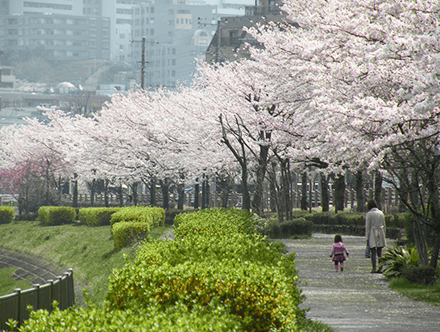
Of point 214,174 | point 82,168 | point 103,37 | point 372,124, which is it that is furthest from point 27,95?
point 372,124

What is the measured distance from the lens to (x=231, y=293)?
15.6 feet

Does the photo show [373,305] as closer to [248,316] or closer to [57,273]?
[248,316]

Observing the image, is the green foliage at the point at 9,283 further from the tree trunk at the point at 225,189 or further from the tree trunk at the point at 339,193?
the tree trunk at the point at 339,193

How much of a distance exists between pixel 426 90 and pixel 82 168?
34581mm

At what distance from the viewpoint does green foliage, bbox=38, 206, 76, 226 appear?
115 feet

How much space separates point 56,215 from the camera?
35.2 m

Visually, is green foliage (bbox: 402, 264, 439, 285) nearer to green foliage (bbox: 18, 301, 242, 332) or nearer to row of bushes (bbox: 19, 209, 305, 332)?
row of bushes (bbox: 19, 209, 305, 332)

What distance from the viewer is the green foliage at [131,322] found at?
11.6ft

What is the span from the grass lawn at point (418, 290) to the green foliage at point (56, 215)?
28139mm

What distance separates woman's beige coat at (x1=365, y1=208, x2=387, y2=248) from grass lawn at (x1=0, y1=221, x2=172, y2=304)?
6.48 m

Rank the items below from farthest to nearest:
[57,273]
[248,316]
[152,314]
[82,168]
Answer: [82,168]
[57,273]
[248,316]
[152,314]

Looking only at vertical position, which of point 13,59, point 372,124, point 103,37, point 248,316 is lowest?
point 248,316

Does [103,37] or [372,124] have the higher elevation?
[103,37]

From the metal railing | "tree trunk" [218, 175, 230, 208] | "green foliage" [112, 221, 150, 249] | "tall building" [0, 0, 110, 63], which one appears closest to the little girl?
the metal railing
